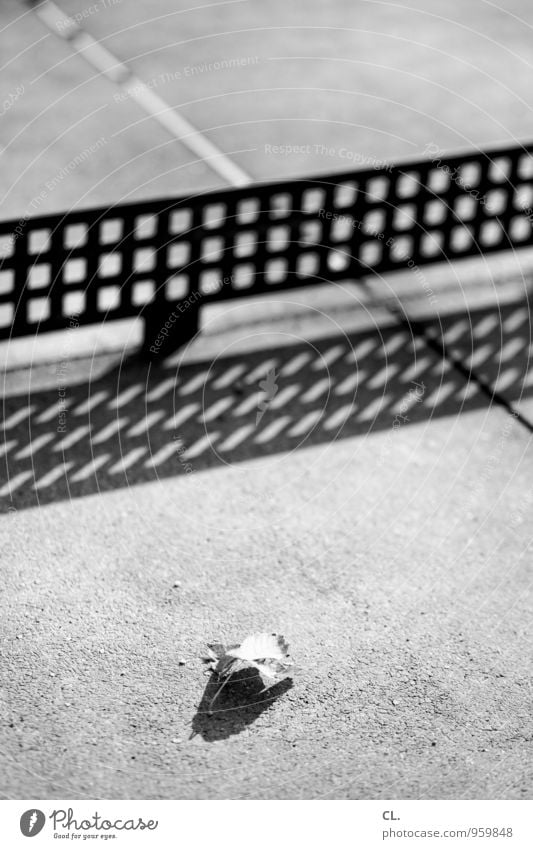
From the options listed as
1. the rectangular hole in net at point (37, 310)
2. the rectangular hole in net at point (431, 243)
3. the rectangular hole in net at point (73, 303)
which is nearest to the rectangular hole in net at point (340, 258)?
the rectangular hole in net at point (431, 243)

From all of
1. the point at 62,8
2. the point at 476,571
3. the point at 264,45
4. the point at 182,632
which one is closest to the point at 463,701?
the point at 476,571

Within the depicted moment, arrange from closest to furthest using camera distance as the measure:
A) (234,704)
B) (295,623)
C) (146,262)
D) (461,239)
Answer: (234,704) → (295,623) → (146,262) → (461,239)

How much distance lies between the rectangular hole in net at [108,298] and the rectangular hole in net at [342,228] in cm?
88

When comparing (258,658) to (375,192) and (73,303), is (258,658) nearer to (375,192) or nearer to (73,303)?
(73,303)

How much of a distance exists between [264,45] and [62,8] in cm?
124

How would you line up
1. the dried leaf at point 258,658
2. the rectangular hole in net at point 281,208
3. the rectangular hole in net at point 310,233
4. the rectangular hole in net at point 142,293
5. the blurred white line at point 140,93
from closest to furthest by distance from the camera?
the dried leaf at point 258,658
the rectangular hole in net at point 142,293
the rectangular hole in net at point 281,208
the rectangular hole in net at point 310,233
the blurred white line at point 140,93

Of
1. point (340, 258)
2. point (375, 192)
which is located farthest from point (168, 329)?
point (375, 192)

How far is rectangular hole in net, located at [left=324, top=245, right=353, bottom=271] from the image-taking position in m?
4.85

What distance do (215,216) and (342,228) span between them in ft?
2.70

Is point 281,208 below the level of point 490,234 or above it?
above

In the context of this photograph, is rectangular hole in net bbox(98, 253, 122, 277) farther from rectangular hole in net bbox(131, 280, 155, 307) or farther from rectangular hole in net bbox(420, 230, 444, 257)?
rectangular hole in net bbox(420, 230, 444, 257)

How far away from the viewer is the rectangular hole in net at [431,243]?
497cm

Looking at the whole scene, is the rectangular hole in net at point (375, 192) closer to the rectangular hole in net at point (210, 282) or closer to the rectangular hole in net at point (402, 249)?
the rectangular hole in net at point (402, 249)

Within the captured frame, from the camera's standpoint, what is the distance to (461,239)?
17.2 feet
